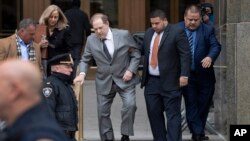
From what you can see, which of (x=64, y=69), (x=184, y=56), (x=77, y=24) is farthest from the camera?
(x=77, y=24)

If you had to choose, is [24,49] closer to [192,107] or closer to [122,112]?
[122,112]

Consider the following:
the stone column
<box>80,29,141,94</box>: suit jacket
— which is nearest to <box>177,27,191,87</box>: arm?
<box>80,29,141,94</box>: suit jacket

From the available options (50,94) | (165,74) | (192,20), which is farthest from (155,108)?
(50,94)

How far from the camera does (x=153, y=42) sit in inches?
384

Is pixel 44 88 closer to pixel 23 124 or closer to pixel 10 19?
pixel 23 124

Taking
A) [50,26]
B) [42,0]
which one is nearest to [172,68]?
[50,26]

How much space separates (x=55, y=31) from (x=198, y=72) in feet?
6.85

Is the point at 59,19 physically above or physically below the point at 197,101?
above

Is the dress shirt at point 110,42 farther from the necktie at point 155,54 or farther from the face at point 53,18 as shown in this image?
the face at point 53,18

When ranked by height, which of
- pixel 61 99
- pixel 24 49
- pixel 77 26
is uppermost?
pixel 77 26

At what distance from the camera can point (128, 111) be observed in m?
10.0

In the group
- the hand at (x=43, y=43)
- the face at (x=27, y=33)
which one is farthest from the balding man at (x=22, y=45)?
the hand at (x=43, y=43)

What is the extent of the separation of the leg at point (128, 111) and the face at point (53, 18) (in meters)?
1.41

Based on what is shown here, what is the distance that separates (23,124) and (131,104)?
22.6 ft
